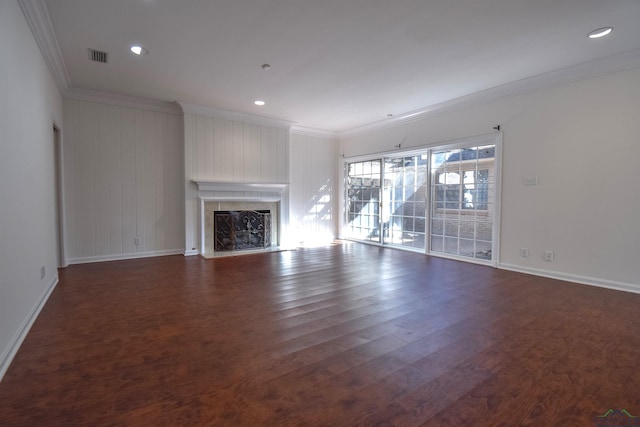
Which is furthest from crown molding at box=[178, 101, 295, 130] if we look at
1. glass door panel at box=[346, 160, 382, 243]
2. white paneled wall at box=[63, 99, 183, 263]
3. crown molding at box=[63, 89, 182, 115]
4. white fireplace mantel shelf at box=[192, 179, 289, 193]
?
glass door panel at box=[346, 160, 382, 243]

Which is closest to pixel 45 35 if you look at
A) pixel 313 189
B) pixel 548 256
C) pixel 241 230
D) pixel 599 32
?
pixel 241 230

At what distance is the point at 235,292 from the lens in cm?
342

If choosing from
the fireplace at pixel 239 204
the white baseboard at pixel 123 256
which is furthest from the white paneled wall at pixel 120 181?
the fireplace at pixel 239 204

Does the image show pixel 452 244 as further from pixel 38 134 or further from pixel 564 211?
pixel 38 134

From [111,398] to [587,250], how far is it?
502cm

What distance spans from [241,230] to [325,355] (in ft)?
14.3

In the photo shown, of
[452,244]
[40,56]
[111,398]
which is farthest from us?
[452,244]

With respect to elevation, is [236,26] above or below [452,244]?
above

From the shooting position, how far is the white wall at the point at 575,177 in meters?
3.51

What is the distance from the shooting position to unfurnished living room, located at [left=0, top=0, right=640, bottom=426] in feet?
5.76

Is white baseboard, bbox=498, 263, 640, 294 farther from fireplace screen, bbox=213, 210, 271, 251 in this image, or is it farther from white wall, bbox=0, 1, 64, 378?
white wall, bbox=0, 1, 64, 378

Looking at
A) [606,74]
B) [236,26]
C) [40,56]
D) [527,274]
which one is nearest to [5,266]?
[40,56]

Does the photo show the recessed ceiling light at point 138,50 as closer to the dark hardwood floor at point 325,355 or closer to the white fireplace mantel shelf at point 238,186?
the white fireplace mantel shelf at point 238,186

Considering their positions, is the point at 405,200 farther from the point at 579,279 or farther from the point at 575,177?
the point at 579,279
